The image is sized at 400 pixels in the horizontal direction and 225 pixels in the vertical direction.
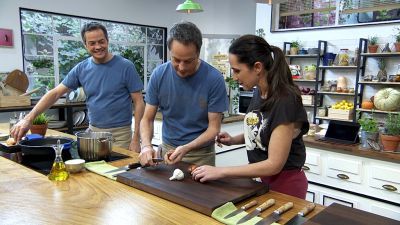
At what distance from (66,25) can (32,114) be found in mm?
3689

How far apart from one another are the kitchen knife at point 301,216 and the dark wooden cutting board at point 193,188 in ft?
0.61

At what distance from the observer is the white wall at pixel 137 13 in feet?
15.1

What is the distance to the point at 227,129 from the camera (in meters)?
3.71

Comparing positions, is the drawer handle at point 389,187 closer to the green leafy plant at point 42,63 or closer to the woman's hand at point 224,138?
the woman's hand at point 224,138

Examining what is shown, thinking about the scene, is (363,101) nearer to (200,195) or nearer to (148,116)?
(148,116)

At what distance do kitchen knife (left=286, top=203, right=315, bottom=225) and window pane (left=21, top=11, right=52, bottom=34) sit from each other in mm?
4868

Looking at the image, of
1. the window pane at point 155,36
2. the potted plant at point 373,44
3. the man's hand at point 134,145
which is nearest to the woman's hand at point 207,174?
the man's hand at point 134,145

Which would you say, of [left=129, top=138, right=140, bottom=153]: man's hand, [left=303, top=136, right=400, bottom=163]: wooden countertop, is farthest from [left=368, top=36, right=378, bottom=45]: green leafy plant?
[left=129, top=138, right=140, bottom=153]: man's hand

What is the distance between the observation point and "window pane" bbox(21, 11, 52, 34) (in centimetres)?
480

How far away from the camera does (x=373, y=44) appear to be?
17.6 ft

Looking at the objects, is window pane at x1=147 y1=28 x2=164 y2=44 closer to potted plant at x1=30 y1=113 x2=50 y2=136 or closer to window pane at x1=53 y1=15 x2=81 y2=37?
window pane at x1=53 y1=15 x2=81 y2=37

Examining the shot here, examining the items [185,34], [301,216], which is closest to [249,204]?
[301,216]

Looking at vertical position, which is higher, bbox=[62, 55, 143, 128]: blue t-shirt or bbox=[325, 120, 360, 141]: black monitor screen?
bbox=[62, 55, 143, 128]: blue t-shirt

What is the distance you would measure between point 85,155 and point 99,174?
0.22m
